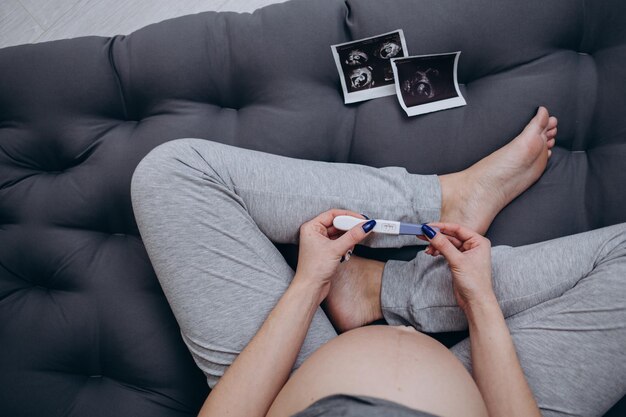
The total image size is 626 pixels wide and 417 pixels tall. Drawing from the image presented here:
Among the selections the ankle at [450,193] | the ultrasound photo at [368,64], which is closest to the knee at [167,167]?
the ultrasound photo at [368,64]

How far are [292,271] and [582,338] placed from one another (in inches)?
21.4

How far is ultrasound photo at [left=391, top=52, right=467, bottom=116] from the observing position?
972 mm

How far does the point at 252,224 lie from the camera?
32.8 inches

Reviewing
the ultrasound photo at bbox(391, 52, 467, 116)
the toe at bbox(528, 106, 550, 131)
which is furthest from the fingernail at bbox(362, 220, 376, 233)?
the toe at bbox(528, 106, 550, 131)

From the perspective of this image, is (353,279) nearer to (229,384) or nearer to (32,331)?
(229,384)

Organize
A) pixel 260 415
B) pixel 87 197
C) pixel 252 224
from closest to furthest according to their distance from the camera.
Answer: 1. pixel 260 415
2. pixel 252 224
3. pixel 87 197

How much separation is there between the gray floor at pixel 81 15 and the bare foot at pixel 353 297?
1.00m

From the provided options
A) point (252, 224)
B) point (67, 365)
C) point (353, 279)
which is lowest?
point (67, 365)

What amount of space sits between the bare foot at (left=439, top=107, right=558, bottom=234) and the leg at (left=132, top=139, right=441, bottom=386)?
3.5 inches

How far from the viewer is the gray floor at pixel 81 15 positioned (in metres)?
1.41

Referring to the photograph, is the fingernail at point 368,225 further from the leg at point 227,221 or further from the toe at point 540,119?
the toe at point 540,119

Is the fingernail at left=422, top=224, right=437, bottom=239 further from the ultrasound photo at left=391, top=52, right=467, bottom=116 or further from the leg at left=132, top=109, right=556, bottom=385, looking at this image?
the ultrasound photo at left=391, top=52, right=467, bottom=116

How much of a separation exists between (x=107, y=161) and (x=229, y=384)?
584 millimetres

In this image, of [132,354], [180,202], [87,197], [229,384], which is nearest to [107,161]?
[87,197]
